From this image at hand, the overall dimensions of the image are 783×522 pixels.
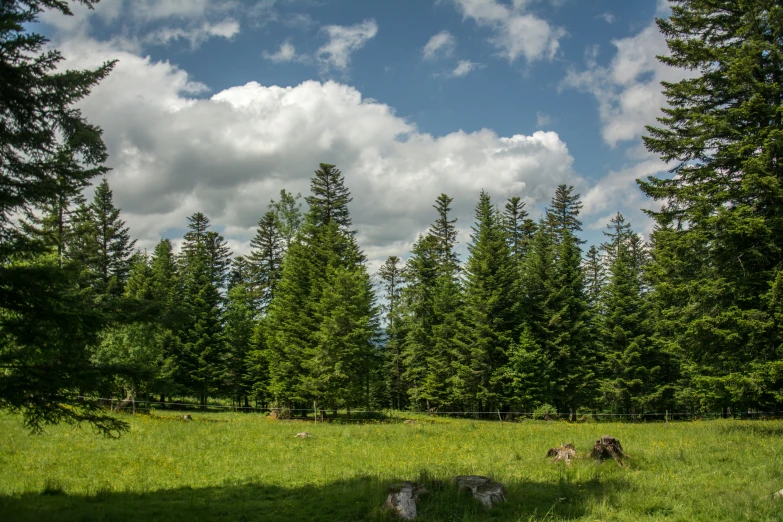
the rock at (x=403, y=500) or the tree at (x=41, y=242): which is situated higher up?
the tree at (x=41, y=242)

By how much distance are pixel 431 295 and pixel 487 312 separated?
7.39 metres

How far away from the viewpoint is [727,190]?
17234mm

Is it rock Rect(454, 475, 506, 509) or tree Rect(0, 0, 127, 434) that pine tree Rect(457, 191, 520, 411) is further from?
tree Rect(0, 0, 127, 434)

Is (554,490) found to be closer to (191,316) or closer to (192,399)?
(191,316)

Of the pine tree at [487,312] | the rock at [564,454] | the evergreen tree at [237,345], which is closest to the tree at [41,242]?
the rock at [564,454]

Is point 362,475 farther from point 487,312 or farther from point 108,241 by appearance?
point 108,241

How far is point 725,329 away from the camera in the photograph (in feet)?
56.3

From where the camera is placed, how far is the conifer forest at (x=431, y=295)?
778 cm

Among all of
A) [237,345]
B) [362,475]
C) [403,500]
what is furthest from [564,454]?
[237,345]

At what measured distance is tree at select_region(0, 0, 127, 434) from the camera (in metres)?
7.35

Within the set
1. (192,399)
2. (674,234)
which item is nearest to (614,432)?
(674,234)

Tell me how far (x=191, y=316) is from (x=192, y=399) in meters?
54.7

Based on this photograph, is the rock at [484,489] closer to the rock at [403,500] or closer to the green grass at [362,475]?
the green grass at [362,475]

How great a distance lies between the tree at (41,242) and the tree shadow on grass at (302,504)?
2.87 m
